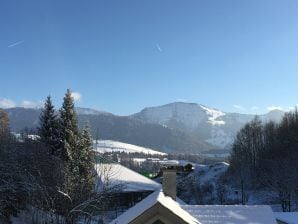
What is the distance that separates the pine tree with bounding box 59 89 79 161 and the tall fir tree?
2.20ft

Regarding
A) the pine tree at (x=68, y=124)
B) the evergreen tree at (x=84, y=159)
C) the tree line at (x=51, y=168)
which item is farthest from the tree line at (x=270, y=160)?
the tree line at (x=51, y=168)

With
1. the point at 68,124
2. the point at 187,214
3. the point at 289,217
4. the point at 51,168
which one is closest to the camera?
the point at 187,214

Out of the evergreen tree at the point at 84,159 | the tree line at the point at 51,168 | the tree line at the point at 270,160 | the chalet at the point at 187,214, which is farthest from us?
the tree line at the point at 270,160

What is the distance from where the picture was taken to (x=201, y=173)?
13638 cm

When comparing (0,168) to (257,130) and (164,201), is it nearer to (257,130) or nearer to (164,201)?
(164,201)

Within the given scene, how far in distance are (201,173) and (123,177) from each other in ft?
220

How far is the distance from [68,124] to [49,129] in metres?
2.16

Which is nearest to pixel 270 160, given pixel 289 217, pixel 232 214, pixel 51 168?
pixel 51 168

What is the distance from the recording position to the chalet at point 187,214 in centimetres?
1335

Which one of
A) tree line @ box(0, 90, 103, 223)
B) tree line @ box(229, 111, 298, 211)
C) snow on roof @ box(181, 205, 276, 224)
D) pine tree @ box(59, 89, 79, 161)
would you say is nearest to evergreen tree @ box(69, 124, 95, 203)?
tree line @ box(0, 90, 103, 223)

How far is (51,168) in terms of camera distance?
43.3 meters

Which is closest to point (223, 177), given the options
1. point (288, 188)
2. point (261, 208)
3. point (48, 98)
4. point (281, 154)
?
point (281, 154)

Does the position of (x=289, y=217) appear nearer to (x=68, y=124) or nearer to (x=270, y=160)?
(x=68, y=124)

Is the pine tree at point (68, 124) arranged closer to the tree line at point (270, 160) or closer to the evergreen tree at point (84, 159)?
the evergreen tree at point (84, 159)
